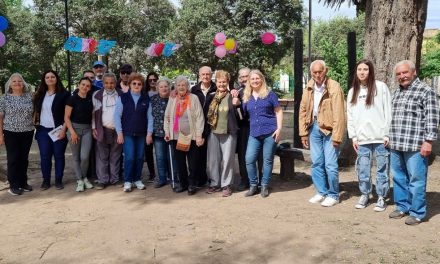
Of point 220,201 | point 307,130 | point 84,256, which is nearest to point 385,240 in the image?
point 307,130

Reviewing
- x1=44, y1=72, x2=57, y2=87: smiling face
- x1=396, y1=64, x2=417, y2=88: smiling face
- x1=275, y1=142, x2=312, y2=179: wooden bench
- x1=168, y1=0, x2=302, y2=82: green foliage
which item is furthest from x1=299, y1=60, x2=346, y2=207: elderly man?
x1=168, y1=0, x2=302, y2=82: green foliage

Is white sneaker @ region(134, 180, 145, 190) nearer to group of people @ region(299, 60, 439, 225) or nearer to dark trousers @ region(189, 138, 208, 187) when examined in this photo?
dark trousers @ region(189, 138, 208, 187)

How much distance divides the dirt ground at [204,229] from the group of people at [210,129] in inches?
10.3

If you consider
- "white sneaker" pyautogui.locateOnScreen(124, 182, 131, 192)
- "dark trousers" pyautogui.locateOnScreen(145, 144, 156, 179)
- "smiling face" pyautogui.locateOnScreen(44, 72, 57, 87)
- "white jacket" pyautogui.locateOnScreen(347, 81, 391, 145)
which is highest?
"smiling face" pyautogui.locateOnScreen(44, 72, 57, 87)

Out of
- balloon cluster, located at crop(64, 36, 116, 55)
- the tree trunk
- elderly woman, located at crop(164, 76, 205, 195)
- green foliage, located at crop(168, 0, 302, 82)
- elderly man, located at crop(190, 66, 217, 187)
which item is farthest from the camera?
green foliage, located at crop(168, 0, 302, 82)

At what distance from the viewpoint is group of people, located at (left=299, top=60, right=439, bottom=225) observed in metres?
4.34

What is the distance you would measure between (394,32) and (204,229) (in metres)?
4.09

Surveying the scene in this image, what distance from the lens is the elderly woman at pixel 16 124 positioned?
5.92 meters

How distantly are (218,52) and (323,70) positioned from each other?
7888mm

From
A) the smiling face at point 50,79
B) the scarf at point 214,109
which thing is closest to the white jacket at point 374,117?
the scarf at point 214,109

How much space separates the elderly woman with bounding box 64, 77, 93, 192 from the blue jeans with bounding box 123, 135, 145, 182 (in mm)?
542

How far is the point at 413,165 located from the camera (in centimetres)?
438

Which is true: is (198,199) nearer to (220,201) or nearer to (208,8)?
(220,201)

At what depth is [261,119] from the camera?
538cm
